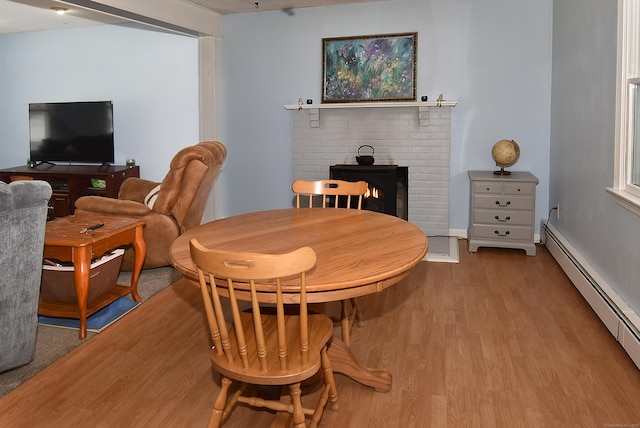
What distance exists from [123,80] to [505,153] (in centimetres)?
455

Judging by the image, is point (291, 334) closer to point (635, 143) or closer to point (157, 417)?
point (157, 417)

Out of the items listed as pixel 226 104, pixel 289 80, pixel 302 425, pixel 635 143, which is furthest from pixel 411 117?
pixel 302 425

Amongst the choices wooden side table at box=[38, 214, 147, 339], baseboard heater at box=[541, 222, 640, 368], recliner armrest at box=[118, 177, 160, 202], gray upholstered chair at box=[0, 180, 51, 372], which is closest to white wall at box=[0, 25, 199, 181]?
recliner armrest at box=[118, 177, 160, 202]

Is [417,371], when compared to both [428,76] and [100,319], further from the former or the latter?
[428,76]

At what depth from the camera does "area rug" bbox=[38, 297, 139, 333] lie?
2875mm

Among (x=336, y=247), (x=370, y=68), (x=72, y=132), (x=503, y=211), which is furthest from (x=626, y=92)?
(x=72, y=132)

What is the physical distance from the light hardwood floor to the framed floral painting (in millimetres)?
2348

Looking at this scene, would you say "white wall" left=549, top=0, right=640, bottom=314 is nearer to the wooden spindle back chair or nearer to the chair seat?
the wooden spindle back chair

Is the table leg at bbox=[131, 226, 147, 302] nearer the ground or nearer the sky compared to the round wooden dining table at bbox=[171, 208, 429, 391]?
nearer the ground

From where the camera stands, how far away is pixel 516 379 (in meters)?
2.26

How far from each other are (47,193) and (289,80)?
3.41 m

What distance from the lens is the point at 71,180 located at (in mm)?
5742

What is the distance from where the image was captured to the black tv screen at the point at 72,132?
602 centimetres

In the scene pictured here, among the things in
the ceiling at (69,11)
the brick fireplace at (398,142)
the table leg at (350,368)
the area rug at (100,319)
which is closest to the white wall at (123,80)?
the ceiling at (69,11)
